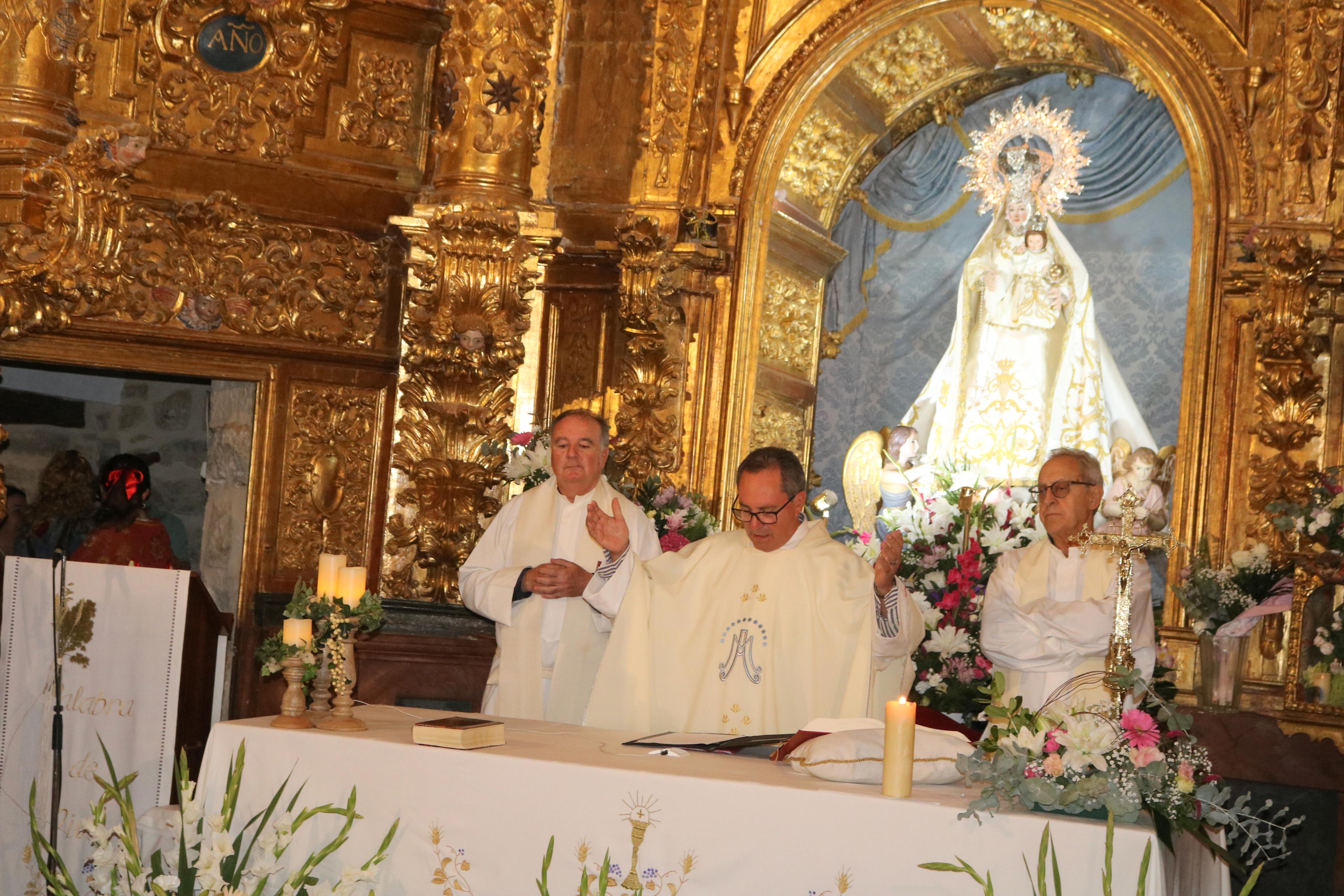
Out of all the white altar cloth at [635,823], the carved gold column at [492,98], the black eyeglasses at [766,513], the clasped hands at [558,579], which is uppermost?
the carved gold column at [492,98]

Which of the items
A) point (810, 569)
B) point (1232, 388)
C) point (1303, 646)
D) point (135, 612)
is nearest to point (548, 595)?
point (810, 569)

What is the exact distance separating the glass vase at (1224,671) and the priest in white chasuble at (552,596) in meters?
2.85

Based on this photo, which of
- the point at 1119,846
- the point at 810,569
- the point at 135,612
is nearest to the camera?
the point at 1119,846

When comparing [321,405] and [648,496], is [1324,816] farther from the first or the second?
[321,405]

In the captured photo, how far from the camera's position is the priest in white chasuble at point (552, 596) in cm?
589

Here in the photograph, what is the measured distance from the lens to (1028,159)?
9086 mm

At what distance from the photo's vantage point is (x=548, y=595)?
18.5 feet

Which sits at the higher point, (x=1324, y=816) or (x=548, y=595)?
(x=548, y=595)

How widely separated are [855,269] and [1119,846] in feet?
22.1

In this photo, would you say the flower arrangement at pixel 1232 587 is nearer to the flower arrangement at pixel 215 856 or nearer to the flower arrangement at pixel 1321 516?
the flower arrangement at pixel 1321 516

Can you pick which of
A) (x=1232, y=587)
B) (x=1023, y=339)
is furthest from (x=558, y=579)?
(x=1023, y=339)

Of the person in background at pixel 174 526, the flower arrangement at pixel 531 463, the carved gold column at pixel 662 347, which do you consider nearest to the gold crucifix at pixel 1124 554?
the flower arrangement at pixel 531 463

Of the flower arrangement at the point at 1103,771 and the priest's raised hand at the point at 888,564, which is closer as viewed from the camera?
the flower arrangement at the point at 1103,771

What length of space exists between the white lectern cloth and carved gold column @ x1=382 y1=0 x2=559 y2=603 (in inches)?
96.1
